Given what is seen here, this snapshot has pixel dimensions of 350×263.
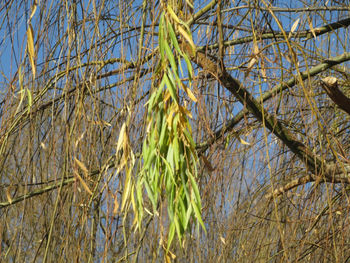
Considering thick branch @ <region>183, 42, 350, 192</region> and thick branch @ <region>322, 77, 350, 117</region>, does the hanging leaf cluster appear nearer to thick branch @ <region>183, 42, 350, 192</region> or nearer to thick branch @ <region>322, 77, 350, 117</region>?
thick branch @ <region>183, 42, 350, 192</region>

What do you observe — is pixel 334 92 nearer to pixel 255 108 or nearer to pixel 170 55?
pixel 255 108

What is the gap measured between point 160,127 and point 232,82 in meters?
0.69

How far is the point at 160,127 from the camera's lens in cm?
129

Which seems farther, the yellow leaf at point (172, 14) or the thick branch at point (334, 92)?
the thick branch at point (334, 92)

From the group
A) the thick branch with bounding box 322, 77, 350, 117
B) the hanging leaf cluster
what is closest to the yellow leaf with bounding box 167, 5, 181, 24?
the hanging leaf cluster

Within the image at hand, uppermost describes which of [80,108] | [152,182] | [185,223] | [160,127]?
[80,108]

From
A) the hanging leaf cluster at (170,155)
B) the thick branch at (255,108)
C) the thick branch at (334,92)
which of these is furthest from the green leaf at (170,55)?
the thick branch at (334,92)

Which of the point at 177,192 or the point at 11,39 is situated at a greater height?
the point at 11,39

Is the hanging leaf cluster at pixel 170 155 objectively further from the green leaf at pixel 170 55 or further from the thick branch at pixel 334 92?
the thick branch at pixel 334 92

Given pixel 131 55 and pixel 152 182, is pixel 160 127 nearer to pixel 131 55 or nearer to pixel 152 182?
pixel 152 182

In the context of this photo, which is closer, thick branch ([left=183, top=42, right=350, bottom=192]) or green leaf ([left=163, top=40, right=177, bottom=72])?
green leaf ([left=163, top=40, right=177, bottom=72])

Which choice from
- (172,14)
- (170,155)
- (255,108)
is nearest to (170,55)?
→ (172,14)

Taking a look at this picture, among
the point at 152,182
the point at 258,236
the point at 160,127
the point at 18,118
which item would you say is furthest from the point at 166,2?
the point at 258,236

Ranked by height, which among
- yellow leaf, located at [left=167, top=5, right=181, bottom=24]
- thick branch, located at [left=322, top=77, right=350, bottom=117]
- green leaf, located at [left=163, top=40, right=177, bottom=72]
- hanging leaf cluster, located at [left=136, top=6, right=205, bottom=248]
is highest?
thick branch, located at [left=322, top=77, right=350, bottom=117]
